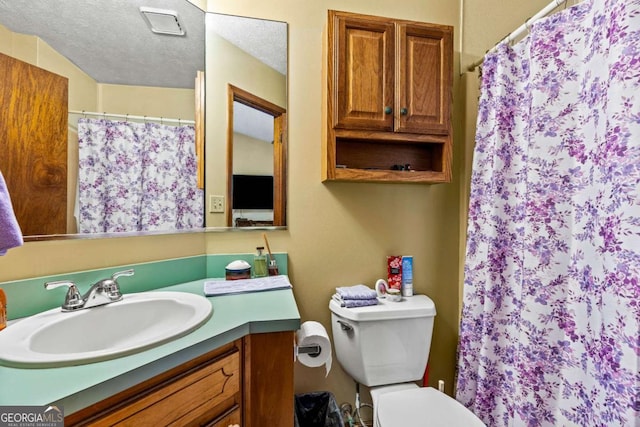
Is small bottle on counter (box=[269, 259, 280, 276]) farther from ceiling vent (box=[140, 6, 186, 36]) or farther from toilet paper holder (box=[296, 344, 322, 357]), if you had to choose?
ceiling vent (box=[140, 6, 186, 36])

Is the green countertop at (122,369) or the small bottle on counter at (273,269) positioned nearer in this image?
the green countertop at (122,369)

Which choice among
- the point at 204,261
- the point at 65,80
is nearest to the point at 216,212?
the point at 204,261

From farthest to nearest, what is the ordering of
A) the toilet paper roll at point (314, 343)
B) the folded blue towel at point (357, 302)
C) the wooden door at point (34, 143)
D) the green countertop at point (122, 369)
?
the folded blue towel at point (357, 302)
the toilet paper roll at point (314, 343)
the wooden door at point (34, 143)
the green countertop at point (122, 369)

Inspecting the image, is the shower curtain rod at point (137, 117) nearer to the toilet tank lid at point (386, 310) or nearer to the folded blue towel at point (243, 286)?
the folded blue towel at point (243, 286)

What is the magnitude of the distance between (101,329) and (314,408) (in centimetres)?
100

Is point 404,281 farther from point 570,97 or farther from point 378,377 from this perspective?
point 570,97

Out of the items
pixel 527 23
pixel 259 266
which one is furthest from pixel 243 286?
pixel 527 23

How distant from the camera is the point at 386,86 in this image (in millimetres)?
1285

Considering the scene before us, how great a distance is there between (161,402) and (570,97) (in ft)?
5.06

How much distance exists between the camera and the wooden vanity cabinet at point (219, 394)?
1.97 ft

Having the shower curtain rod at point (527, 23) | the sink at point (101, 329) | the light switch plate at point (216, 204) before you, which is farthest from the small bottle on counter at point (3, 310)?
the shower curtain rod at point (527, 23)

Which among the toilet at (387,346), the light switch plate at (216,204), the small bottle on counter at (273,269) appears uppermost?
the light switch plate at (216,204)

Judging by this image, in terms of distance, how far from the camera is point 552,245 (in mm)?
1046

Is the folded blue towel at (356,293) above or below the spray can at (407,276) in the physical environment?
below
